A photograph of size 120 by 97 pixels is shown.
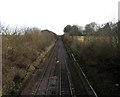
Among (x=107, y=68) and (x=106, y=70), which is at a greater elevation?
(x=107, y=68)

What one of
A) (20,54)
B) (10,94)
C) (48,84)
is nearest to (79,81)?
(48,84)

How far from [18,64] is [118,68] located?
1063 centimetres

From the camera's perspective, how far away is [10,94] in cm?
1557

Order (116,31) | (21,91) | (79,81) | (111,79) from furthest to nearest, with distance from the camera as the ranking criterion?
1. (116,31)
2. (79,81)
3. (111,79)
4. (21,91)

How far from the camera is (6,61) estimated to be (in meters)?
24.0

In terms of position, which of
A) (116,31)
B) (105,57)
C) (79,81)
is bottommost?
(79,81)

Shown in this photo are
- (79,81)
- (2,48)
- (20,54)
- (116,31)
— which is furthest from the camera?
(20,54)

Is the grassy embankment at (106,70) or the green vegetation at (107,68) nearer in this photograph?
the grassy embankment at (106,70)

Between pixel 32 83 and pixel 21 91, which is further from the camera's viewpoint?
pixel 32 83

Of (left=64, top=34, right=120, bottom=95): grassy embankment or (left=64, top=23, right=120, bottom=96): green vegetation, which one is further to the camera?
(left=64, top=23, right=120, bottom=96): green vegetation

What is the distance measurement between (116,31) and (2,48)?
1092cm

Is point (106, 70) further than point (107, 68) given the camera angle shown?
No

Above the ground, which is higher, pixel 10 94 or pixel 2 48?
pixel 2 48

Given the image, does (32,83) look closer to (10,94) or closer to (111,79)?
(10,94)
